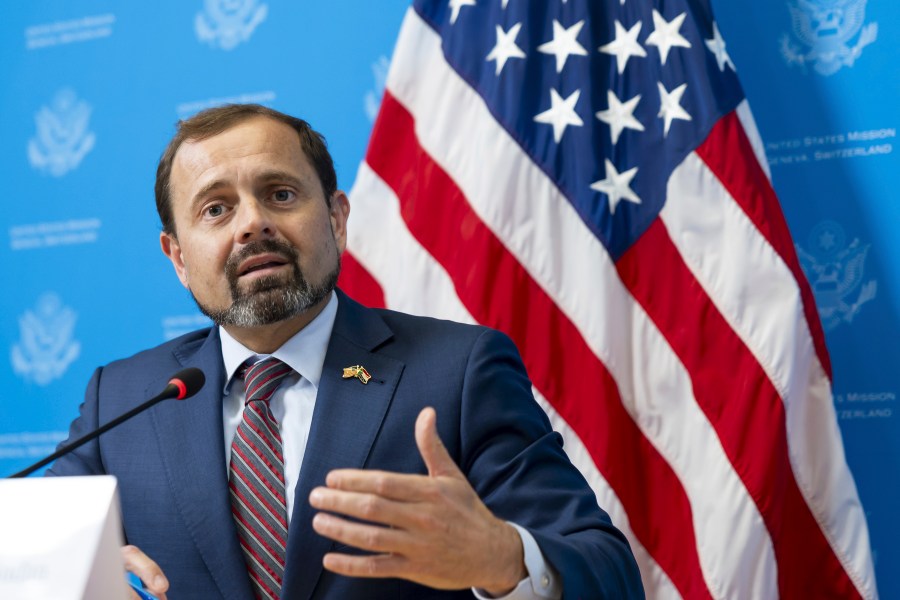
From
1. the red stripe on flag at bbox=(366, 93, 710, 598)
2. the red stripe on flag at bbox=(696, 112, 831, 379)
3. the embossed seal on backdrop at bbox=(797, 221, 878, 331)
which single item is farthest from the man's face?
the embossed seal on backdrop at bbox=(797, 221, 878, 331)

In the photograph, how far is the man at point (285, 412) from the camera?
1576 mm

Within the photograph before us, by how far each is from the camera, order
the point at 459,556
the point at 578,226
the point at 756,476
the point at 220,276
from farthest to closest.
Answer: the point at 578,226 → the point at 756,476 → the point at 220,276 → the point at 459,556

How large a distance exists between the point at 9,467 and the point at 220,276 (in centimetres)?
198

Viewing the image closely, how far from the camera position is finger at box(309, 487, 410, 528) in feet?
3.39

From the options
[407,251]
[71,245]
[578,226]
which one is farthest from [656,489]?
[71,245]

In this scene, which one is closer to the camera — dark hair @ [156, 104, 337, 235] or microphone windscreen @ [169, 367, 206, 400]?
microphone windscreen @ [169, 367, 206, 400]

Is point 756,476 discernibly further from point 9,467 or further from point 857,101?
point 9,467

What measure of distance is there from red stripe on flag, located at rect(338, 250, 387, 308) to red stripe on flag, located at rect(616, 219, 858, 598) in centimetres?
67

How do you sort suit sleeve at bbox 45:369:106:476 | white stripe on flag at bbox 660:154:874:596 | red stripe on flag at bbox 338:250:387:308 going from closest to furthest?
suit sleeve at bbox 45:369:106:476 → white stripe on flag at bbox 660:154:874:596 → red stripe on flag at bbox 338:250:387:308

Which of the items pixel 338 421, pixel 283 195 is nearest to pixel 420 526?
pixel 338 421

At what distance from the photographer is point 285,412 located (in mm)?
1780

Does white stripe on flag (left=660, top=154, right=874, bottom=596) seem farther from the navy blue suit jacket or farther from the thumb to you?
the thumb

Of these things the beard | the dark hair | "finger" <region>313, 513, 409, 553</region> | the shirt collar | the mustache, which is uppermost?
the dark hair

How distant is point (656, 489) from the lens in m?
2.43
